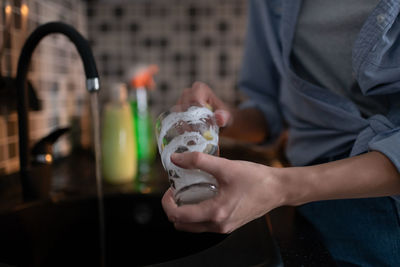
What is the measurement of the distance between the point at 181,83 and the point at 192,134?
96cm

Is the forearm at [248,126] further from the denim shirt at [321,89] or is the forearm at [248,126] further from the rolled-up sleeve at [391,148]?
the rolled-up sleeve at [391,148]

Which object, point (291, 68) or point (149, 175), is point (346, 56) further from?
point (149, 175)

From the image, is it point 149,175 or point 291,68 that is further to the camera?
point 149,175

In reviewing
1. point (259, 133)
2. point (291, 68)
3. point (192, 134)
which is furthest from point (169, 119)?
point (259, 133)

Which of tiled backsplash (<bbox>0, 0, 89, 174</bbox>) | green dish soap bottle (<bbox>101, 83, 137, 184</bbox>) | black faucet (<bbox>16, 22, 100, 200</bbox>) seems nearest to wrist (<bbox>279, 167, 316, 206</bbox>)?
black faucet (<bbox>16, 22, 100, 200</bbox>)

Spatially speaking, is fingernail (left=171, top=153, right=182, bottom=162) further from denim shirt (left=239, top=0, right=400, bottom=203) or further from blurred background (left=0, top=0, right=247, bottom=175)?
blurred background (left=0, top=0, right=247, bottom=175)

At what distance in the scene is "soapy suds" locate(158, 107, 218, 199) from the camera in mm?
366

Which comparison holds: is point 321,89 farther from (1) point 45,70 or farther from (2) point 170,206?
(1) point 45,70

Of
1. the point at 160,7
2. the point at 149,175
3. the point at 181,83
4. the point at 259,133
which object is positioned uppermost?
the point at 160,7

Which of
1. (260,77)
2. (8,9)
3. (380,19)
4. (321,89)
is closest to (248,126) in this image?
(260,77)

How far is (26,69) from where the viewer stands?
62 cm

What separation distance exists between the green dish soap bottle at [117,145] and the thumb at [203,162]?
53 centimetres

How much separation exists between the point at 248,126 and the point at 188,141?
1.36 ft

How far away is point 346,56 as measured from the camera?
21.4 inches
